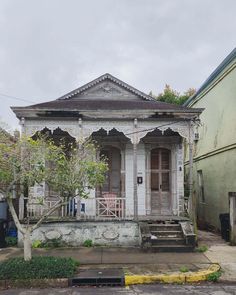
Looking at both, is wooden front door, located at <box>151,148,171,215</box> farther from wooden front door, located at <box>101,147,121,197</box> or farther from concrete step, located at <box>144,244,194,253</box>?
concrete step, located at <box>144,244,194,253</box>

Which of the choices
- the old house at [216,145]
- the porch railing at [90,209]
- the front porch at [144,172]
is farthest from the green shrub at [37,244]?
the old house at [216,145]

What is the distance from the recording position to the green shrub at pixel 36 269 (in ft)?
27.3

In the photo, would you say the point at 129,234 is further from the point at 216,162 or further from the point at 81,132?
the point at 216,162

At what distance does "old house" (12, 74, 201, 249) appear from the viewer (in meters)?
12.9

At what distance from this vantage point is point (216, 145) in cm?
1734

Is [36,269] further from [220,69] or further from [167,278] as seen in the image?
[220,69]

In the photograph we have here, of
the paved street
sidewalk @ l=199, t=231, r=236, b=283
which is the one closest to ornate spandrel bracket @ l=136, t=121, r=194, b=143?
sidewalk @ l=199, t=231, r=236, b=283

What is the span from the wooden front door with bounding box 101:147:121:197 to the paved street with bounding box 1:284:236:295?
7.38 m

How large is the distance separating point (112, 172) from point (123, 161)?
0.69 meters

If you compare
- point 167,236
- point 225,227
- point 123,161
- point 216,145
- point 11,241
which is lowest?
point 11,241

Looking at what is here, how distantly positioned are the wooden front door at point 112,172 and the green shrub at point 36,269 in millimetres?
6709

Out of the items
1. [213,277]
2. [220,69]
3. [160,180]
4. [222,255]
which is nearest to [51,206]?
[160,180]

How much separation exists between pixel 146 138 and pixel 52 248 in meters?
5.90

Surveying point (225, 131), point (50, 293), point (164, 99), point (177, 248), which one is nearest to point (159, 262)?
point (177, 248)
